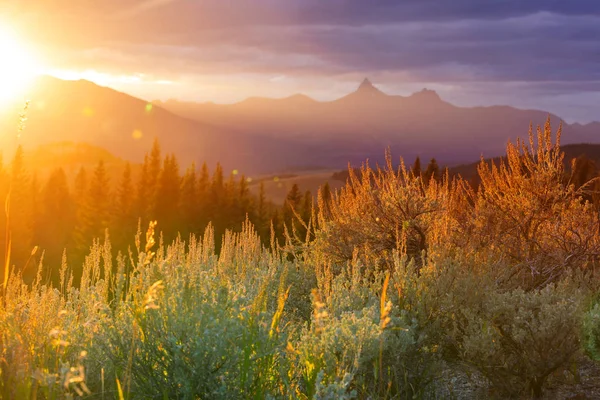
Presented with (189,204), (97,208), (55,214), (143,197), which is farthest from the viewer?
(55,214)

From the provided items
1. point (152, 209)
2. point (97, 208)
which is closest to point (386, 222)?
point (152, 209)

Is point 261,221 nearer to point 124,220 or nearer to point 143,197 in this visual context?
point 143,197

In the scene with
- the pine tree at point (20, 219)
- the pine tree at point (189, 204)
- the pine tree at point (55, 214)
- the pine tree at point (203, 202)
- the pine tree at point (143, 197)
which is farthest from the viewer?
the pine tree at point (55, 214)

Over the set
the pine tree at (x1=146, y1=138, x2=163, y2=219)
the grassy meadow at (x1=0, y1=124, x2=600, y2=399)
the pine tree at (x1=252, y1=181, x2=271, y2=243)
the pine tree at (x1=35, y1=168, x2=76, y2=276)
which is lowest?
the pine tree at (x1=35, y1=168, x2=76, y2=276)

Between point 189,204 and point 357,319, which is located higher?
point 357,319

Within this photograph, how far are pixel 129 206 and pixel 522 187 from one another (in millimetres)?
40713

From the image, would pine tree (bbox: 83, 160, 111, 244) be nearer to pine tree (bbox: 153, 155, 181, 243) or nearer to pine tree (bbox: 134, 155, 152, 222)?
pine tree (bbox: 134, 155, 152, 222)

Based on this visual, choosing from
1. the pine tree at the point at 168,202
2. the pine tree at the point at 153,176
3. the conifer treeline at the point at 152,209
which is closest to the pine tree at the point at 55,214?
the conifer treeline at the point at 152,209

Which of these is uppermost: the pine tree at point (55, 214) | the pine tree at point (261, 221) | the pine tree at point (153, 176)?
the pine tree at point (153, 176)

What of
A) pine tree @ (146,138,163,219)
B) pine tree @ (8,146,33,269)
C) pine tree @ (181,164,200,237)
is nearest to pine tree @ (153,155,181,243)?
pine tree @ (146,138,163,219)

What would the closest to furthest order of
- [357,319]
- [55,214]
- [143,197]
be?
[357,319]
[143,197]
[55,214]

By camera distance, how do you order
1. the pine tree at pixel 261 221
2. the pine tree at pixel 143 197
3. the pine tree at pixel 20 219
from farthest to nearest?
the pine tree at pixel 143 197 < the pine tree at pixel 261 221 < the pine tree at pixel 20 219

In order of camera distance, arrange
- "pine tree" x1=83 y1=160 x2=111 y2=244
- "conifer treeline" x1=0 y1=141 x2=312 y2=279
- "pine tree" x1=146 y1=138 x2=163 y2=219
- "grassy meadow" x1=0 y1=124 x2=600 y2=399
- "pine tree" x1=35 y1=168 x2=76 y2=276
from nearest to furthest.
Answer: "grassy meadow" x1=0 y1=124 x2=600 y2=399
"conifer treeline" x1=0 y1=141 x2=312 y2=279
"pine tree" x1=83 y1=160 x2=111 y2=244
"pine tree" x1=146 y1=138 x2=163 y2=219
"pine tree" x1=35 y1=168 x2=76 y2=276

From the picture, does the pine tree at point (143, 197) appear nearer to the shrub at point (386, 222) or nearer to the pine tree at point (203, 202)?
the pine tree at point (203, 202)
